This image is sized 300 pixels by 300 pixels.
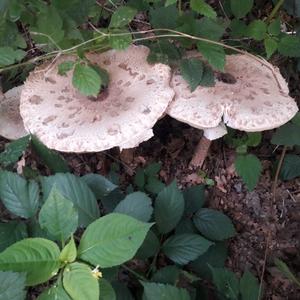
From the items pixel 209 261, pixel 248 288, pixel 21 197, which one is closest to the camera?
pixel 21 197

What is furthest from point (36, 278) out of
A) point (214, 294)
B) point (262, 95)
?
point (262, 95)

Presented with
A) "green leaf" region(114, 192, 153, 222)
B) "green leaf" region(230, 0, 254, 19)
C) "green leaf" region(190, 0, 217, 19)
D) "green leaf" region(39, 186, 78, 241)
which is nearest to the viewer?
"green leaf" region(39, 186, 78, 241)

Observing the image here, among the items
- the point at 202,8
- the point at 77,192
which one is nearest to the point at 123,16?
the point at 202,8

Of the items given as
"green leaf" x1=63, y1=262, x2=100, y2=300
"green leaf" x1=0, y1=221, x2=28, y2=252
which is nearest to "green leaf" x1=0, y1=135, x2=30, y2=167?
"green leaf" x1=0, y1=221, x2=28, y2=252

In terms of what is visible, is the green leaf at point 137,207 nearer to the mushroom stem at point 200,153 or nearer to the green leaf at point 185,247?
the green leaf at point 185,247

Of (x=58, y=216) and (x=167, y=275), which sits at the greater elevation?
(x=58, y=216)

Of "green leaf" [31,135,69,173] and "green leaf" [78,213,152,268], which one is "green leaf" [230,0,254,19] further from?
"green leaf" [78,213,152,268]

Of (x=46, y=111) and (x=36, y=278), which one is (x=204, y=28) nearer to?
(x=46, y=111)

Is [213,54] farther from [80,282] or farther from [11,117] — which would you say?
[80,282]
